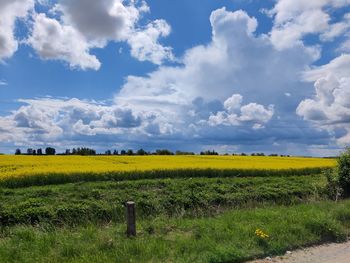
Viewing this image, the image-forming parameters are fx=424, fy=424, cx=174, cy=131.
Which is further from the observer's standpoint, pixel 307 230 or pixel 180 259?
pixel 307 230

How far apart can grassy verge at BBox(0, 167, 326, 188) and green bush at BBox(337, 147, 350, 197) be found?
812cm

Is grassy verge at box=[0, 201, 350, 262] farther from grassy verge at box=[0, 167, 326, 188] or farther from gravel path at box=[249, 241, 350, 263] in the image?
grassy verge at box=[0, 167, 326, 188]

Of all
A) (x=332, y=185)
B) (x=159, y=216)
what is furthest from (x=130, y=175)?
(x=332, y=185)

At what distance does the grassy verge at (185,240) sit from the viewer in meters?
8.90

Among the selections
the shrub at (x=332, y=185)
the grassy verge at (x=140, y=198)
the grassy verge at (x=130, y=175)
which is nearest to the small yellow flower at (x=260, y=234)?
the grassy verge at (x=140, y=198)

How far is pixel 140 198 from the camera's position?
18.8 metres

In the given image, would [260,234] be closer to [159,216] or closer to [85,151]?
[159,216]

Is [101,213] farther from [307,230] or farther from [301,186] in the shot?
[301,186]

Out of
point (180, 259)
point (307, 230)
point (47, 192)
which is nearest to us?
point (180, 259)

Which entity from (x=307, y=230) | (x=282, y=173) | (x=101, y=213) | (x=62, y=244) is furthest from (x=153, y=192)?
(x=282, y=173)

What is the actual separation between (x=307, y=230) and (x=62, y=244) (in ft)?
21.7

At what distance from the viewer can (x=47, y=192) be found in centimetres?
1916

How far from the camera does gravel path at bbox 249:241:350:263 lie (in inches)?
371

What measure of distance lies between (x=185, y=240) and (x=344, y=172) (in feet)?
55.0
